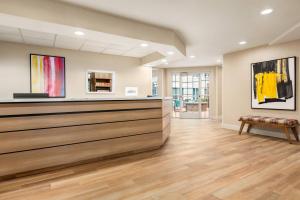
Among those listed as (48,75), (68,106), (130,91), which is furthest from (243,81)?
(48,75)

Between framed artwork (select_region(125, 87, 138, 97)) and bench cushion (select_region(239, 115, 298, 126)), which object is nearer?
bench cushion (select_region(239, 115, 298, 126))

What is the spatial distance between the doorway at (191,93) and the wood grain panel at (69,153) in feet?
19.3

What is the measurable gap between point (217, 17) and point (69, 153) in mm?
3521

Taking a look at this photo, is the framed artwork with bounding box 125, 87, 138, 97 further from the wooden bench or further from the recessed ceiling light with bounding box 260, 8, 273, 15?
the recessed ceiling light with bounding box 260, 8, 273, 15

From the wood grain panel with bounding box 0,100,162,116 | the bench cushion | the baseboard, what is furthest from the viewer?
the baseboard

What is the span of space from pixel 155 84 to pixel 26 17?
303 inches

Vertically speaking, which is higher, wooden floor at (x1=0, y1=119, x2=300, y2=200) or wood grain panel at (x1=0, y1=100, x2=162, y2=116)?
wood grain panel at (x1=0, y1=100, x2=162, y2=116)

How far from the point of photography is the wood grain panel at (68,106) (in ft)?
8.01

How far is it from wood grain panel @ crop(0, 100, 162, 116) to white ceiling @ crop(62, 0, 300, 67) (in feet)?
5.30

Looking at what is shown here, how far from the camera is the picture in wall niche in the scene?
4.62m

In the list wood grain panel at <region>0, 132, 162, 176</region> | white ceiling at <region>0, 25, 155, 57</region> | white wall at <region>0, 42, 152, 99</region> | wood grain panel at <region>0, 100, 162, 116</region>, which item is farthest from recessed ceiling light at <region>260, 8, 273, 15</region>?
white wall at <region>0, 42, 152, 99</region>

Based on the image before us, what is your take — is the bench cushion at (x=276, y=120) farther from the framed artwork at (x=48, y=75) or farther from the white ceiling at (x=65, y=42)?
the framed artwork at (x=48, y=75)

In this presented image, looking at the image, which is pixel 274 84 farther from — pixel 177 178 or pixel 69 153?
pixel 69 153

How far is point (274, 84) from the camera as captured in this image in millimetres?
4945
